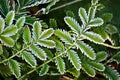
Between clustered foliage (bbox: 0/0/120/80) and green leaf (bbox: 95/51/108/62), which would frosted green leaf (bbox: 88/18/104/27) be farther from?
green leaf (bbox: 95/51/108/62)

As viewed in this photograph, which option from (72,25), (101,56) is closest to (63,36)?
(72,25)

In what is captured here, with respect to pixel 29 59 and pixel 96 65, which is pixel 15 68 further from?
pixel 96 65

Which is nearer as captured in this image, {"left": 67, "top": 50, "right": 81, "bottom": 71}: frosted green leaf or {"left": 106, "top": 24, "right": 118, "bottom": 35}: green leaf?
{"left": 67, "top": 50, "right": 81, "bottom": 71}: frosted green leaf

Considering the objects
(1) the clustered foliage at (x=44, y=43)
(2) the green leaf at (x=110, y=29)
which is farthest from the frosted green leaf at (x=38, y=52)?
(2) the green leaf at (x=110, y=29)

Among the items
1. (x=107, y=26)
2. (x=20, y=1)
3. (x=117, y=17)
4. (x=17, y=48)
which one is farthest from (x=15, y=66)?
(x=117, y=17)

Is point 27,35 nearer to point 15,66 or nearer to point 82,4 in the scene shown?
point 15,66

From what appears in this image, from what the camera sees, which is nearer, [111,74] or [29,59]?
[29,59]

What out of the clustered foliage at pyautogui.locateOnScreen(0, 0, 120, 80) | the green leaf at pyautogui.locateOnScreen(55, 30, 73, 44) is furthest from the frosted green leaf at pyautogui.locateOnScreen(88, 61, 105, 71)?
the green leaf at pyautogui.locateOnScreen(55, 30, 73, 44)

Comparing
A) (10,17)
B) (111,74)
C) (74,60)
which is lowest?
(111,74)

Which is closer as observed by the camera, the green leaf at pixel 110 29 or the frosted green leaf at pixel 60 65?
the frosted green leaf at pixel 60 65

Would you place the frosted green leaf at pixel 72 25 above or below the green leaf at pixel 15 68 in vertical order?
above

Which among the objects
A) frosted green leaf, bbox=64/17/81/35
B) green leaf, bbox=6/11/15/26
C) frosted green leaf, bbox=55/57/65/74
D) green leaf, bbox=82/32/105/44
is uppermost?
green leaf, bbox=6/11/15/26

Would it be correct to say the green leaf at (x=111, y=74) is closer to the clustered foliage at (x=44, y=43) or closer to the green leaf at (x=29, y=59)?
the clustered foliage at (x=44, y=43)
